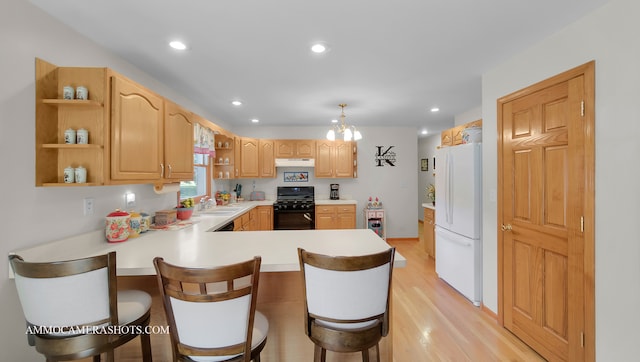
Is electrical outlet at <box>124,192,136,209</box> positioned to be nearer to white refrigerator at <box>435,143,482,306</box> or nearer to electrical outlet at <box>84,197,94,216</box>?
electrical outlet at <box>84,197,94,216</box>

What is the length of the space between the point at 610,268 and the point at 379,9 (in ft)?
6.98

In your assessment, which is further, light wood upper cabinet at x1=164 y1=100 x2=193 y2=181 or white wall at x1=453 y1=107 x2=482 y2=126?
white wall at x1=453 y1=107 x2=482 y2=126

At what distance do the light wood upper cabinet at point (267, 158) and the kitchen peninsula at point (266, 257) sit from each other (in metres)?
3.18

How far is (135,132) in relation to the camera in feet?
6.08

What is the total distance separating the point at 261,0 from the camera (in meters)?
1.50

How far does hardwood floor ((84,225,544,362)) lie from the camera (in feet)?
5.29

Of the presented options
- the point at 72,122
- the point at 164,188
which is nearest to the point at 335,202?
the point at 164,188

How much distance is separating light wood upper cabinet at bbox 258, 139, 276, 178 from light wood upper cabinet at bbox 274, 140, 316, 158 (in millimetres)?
118

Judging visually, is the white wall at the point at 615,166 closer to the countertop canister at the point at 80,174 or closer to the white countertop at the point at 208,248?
the white countertop at the point at 208,248

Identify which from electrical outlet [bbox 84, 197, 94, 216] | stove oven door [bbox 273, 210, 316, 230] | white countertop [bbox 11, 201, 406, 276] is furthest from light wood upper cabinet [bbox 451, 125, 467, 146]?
electrical outlet [bbox 84, 197, 94, 216]

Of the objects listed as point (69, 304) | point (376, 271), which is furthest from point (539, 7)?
point (69, 304)

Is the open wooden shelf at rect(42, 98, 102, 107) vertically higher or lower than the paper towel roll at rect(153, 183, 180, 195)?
higher

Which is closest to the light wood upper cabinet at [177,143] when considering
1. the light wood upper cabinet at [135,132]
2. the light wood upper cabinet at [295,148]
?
the light wood upper cabinet at [135,132]

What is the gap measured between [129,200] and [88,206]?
437 mm
